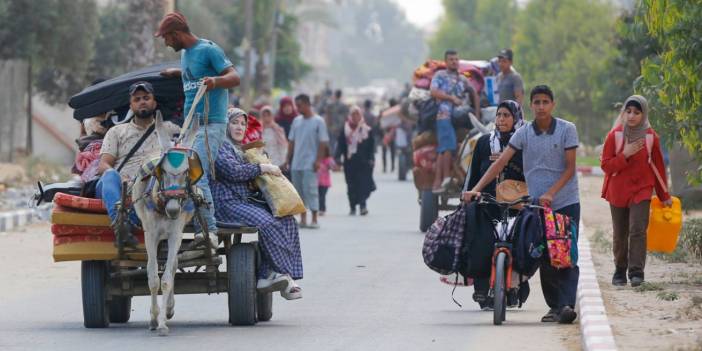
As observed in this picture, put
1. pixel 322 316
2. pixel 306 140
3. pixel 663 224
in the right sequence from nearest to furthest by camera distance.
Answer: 1. pixel 322 316
2. pixel 663 224
3. pixel 306 140

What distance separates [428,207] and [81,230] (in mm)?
10573

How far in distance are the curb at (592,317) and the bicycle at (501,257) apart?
0.57 meters

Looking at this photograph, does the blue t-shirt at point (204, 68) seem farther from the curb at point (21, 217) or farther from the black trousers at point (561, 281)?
the curb at point (21, 217)

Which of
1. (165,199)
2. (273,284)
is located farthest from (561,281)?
(165,199)

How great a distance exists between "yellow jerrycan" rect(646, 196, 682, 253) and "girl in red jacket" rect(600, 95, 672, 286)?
1.75ft

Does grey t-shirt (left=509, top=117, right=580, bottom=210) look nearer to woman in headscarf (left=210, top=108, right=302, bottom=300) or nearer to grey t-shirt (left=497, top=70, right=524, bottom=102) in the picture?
woman in headscarf (left=210, top=108, right=302, bottom=300)

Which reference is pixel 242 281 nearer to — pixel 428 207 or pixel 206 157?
pixel 206 157

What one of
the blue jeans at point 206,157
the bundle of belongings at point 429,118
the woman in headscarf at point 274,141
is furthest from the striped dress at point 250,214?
the woman in headscarf at point 274,141

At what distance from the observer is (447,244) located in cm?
1177

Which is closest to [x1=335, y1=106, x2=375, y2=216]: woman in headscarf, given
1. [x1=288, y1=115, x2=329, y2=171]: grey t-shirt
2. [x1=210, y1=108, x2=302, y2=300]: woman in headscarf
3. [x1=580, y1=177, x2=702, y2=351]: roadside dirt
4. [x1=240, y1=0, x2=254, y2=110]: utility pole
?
[x1=288, y1=115, x2=329, y2=171]: grey t-shirt

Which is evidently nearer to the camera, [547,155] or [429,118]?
[547,155]

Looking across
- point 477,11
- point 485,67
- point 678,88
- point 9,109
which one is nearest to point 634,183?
point 678,88

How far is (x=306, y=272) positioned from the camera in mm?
16453

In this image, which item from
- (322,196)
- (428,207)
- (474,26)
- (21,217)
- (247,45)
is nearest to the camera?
(428,207)
